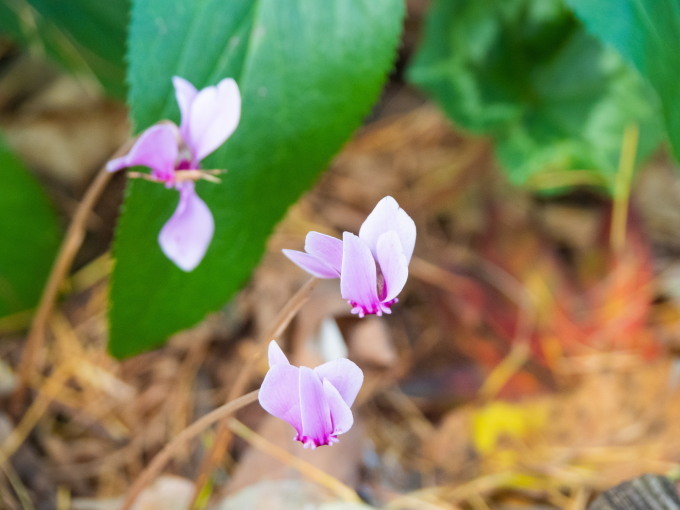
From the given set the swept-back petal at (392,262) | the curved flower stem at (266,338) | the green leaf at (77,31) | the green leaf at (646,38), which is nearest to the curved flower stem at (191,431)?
the curved flower stem at (266,338)

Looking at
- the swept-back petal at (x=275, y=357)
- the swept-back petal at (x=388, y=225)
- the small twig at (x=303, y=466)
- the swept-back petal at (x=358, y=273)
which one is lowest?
the small twig at (x=303, y=466)

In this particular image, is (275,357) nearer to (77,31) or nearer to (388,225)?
(388,225)

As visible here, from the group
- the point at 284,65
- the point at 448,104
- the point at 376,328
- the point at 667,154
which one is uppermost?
the point at 667,154

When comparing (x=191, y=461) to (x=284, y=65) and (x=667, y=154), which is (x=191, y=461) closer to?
(x=284, y=65)

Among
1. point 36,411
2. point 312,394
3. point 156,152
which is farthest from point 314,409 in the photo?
point 36,411

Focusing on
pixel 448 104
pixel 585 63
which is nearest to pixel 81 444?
pixel 448 104

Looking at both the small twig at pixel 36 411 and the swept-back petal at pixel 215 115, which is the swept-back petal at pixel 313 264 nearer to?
the swept-back petal at pixel 215 115
